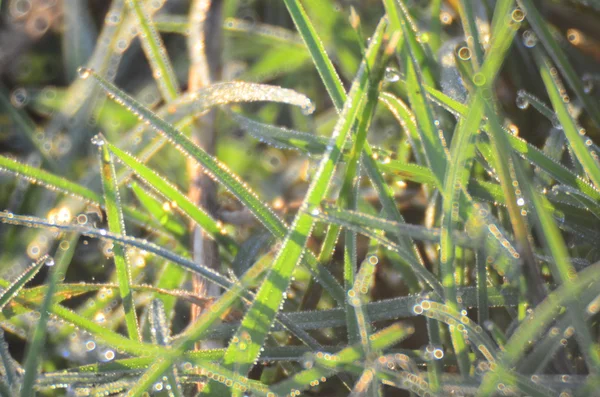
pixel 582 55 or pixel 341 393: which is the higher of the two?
pixel 582 55

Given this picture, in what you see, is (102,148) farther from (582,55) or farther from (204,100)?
(582,55)

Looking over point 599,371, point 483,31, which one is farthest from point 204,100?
point 599,371

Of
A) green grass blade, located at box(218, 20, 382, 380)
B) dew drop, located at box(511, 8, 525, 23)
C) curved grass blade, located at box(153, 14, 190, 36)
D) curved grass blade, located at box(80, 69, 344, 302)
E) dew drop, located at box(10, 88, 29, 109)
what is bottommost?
green grass blade, located at box(218, 20, 382, 380)

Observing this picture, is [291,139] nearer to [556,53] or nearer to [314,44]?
[314,44]

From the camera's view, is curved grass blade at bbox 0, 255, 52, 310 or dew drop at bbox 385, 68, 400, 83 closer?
curved grass blade at bbox 0, 255, 52, 310

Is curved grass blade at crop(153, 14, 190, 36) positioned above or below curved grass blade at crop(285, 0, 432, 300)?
above

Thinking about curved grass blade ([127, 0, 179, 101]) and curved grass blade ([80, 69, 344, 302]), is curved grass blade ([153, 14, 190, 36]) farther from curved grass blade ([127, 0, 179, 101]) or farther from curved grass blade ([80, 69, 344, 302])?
curved grass blade ([80, 69, 344, 302])

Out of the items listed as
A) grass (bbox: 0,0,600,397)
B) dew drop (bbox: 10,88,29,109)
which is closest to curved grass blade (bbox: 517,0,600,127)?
grass (bbox: 0,0,600,397)

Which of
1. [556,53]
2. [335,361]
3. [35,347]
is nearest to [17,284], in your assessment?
[35,347]
